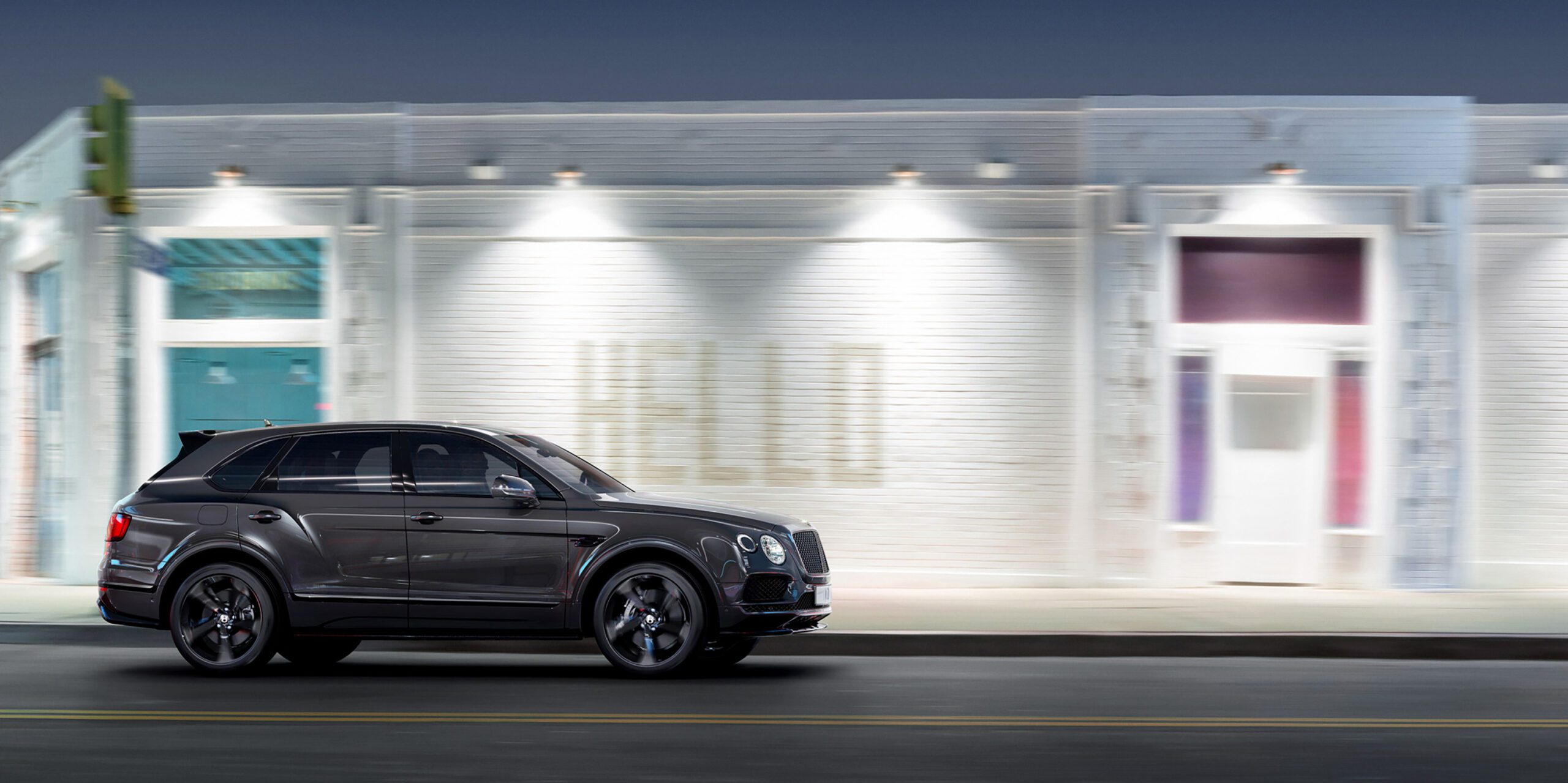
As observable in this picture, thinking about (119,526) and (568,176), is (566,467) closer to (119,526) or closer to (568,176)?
(119,526)

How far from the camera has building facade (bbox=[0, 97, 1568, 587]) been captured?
1608 cm

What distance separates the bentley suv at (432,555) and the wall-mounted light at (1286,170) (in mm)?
7661

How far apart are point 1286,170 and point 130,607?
36.8 feet

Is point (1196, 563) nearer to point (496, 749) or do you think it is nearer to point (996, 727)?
point (996, 727)

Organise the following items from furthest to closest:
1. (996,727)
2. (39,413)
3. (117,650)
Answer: (39,413), (117,650), (996,727)

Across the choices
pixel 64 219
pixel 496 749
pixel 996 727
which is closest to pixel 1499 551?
pixel 996 727

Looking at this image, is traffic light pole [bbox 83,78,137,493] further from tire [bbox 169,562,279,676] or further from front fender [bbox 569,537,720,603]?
front fender [bbox 569,537,720,603]

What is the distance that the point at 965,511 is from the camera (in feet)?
53.7

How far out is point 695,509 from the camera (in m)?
10.3

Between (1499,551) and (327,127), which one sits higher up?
(327,127)

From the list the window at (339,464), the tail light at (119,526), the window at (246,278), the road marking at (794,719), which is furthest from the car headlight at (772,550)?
the window at (246,278)

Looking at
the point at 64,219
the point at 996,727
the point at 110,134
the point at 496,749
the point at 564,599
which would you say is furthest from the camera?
the point at 64,219

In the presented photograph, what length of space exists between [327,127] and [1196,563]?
9832 millimetres

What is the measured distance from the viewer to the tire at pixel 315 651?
1105cm
